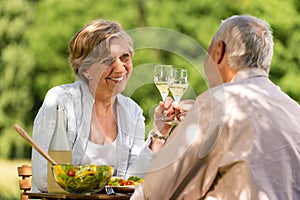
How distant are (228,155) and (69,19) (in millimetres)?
18935

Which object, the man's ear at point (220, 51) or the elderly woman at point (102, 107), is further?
the elderly woman at point (102, 107)

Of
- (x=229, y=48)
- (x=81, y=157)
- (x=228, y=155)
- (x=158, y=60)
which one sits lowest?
(x=158, y=60)

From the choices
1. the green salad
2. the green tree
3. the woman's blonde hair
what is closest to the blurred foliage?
the green tree

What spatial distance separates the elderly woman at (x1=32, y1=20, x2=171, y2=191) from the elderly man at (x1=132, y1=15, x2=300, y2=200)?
0.83 metres

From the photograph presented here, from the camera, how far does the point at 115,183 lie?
3.60 metres

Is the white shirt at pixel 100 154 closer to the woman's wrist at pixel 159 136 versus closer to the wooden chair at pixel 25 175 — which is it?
the woman's wrist at pixel 159 136

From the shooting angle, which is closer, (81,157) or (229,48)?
(229,48)

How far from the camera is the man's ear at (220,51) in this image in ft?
10.7

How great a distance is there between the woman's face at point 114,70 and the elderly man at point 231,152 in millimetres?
1023

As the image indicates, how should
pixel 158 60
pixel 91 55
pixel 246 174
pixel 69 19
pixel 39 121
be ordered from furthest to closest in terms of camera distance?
pixel 69 19, pixel 158 60, pixel 91 55, pixel 39 121, pixel 246 174

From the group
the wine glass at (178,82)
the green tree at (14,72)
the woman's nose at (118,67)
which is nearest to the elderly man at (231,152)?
the wine glass at (178,82)

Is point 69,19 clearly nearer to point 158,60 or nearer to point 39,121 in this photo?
point 158,60

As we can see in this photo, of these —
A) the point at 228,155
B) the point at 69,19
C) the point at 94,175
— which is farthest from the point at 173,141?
the point at 69,19

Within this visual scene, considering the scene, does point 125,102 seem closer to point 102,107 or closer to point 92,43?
point 102,107
